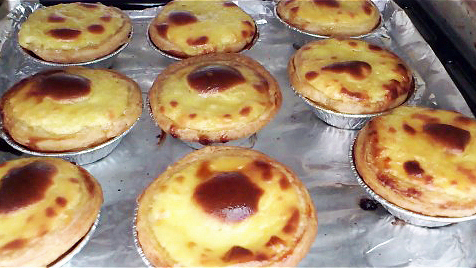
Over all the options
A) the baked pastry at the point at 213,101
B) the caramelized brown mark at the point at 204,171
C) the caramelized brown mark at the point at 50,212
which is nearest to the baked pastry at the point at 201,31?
the baked pastry at the point at 213,101

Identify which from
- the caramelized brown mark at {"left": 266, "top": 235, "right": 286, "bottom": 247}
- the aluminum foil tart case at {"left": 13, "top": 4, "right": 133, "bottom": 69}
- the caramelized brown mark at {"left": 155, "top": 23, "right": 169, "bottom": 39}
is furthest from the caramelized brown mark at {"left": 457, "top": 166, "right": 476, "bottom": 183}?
the aluminum foil tart case at {"left": 13, "top": 4, "right": 133, "bottom": 69}

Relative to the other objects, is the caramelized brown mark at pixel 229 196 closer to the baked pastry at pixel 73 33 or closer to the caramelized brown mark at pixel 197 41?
the caramelized brown mark at pixel 197 41

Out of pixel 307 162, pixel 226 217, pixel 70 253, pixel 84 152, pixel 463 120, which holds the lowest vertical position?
pixel 307 162

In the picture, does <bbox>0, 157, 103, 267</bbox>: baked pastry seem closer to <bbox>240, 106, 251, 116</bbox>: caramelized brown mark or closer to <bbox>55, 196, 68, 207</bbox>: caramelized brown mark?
<bbox>55, 196, 68, 207</bbox>: caramelized brown mark

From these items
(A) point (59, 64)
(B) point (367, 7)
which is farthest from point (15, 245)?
(B) point (367, 7)

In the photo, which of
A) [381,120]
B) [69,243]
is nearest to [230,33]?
[381,120]

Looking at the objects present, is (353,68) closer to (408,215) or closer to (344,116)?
(344,116)
